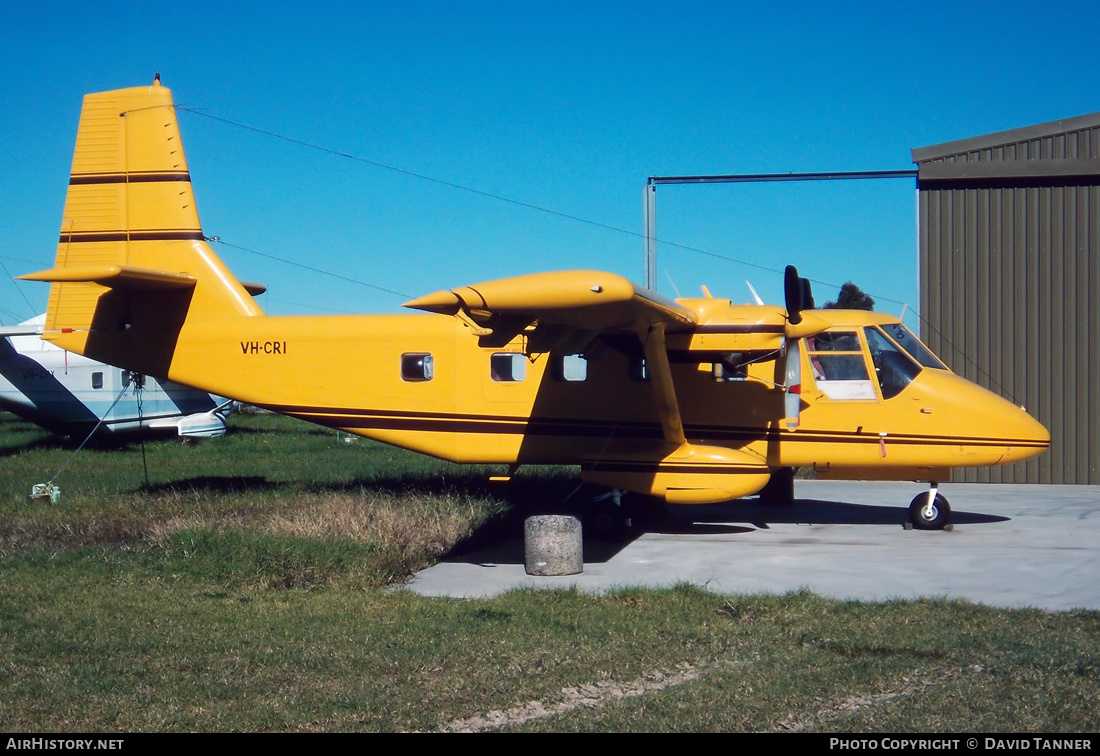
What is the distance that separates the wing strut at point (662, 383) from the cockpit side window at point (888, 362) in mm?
2588

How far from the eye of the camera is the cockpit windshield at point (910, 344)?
1155 centimetres

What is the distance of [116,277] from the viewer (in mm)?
11250

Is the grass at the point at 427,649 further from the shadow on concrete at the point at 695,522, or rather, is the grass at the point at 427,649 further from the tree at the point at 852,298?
the tree at the point at 852,298

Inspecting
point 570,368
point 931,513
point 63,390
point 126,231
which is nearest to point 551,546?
point 570,368

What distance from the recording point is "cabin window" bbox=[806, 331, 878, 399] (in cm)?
1148

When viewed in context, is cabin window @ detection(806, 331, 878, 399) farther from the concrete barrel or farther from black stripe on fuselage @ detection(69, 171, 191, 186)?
black stripe on fuselage @ detection(69, 171, 191, 186)

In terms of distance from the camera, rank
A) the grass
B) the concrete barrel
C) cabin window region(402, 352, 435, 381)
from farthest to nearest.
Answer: cabin window region(402, 352, 435, 381), the concrete barrel, the grass

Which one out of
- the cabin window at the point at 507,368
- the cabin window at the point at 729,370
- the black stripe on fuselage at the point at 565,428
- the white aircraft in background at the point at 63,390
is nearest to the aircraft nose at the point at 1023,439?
the black stripe on fuselage at the point at 565,428

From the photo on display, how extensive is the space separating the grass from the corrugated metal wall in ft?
34.7

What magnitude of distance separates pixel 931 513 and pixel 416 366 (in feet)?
22.4

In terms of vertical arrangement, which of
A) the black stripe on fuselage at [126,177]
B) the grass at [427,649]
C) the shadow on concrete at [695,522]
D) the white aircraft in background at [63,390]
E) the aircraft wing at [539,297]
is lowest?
the shadow on concrete at [695,522]

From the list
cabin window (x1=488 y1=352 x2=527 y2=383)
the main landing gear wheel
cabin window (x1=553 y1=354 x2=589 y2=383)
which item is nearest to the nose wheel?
the main landing gear wheel
